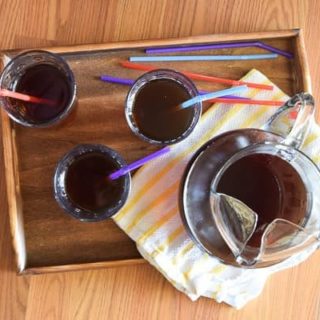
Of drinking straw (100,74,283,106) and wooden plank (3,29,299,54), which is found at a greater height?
wooden plank (3,29,299,54)

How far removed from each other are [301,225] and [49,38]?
0.40m

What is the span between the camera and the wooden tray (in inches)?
26.3

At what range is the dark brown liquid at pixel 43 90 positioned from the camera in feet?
2.11

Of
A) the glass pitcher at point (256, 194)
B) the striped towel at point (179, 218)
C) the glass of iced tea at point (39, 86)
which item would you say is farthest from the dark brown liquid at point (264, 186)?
the glass of iced tea at point (39, 86)

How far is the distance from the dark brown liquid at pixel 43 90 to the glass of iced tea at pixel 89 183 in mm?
56

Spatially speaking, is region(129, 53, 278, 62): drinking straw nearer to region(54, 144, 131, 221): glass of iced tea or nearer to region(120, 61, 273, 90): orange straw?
region(120, 61, 273, 90): orange straw

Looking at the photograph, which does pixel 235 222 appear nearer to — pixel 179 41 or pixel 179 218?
pixel 179 218

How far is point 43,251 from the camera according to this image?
26.7 inches

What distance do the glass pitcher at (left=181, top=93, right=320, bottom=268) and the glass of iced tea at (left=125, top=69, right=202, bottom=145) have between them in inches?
2.2

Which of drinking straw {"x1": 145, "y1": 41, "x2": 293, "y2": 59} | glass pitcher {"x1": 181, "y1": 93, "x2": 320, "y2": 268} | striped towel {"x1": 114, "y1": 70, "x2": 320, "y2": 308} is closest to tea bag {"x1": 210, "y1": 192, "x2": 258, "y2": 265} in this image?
glass pitcher {"x1": 181, "y1": 93, "x2": 320, "y2": 268}

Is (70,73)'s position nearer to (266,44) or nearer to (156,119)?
(156,119)

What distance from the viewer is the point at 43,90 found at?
2.15 feet

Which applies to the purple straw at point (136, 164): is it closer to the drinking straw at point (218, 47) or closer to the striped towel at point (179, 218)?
the striped towel at point (179, 218)

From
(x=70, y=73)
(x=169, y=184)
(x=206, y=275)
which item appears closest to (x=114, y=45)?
(x=70, y=73)
